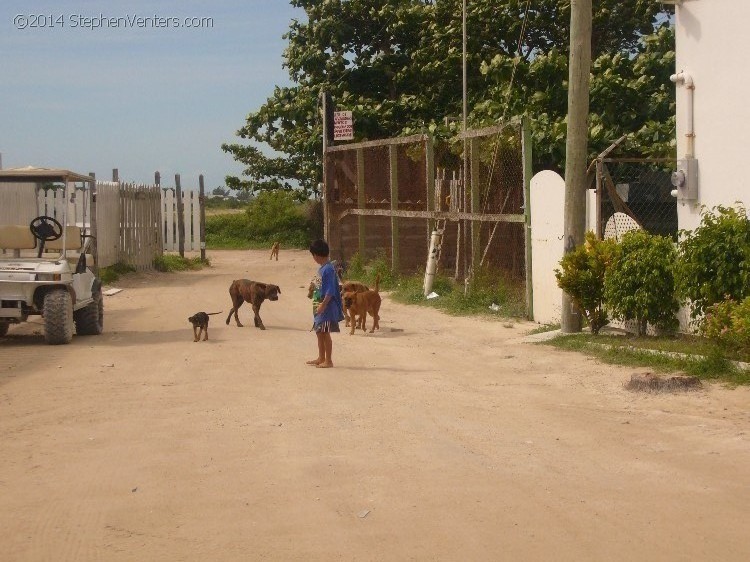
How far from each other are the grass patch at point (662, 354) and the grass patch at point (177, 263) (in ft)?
57.2

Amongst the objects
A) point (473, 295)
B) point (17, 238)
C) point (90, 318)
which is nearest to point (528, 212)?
point (473, 295)

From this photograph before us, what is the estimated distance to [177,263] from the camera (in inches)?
1142

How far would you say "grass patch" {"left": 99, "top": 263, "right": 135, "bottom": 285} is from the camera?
2338 centimetres

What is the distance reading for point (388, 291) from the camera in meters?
19.5

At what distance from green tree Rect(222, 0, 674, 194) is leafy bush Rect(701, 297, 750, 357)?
1027 cm

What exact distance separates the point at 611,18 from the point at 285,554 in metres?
24.3

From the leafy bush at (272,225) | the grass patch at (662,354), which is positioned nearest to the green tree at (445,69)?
the leafy bush at (272,225)

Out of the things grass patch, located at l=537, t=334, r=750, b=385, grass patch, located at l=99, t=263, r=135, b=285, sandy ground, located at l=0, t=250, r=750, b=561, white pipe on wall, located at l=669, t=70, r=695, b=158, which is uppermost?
white pipe on wall, located at l=669, t=70, r=695, b=158

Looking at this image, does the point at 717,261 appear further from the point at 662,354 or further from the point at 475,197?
the point at 475,197

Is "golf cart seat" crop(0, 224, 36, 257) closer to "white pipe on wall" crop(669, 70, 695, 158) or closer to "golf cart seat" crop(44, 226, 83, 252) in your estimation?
"golf cart seat" crop(44, 226, 83, 252)

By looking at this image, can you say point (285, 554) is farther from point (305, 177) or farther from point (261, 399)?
point (305, 177)

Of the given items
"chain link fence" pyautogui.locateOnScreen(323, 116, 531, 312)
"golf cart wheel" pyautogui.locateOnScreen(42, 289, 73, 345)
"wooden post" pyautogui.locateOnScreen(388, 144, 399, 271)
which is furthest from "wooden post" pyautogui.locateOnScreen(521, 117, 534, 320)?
"golf cart wheel" pyautogui.locateOnScreen(42, 289, 73, 345)

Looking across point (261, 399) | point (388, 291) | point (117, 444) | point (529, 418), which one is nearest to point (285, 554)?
point (117, 444)

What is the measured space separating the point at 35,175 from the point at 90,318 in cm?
203
